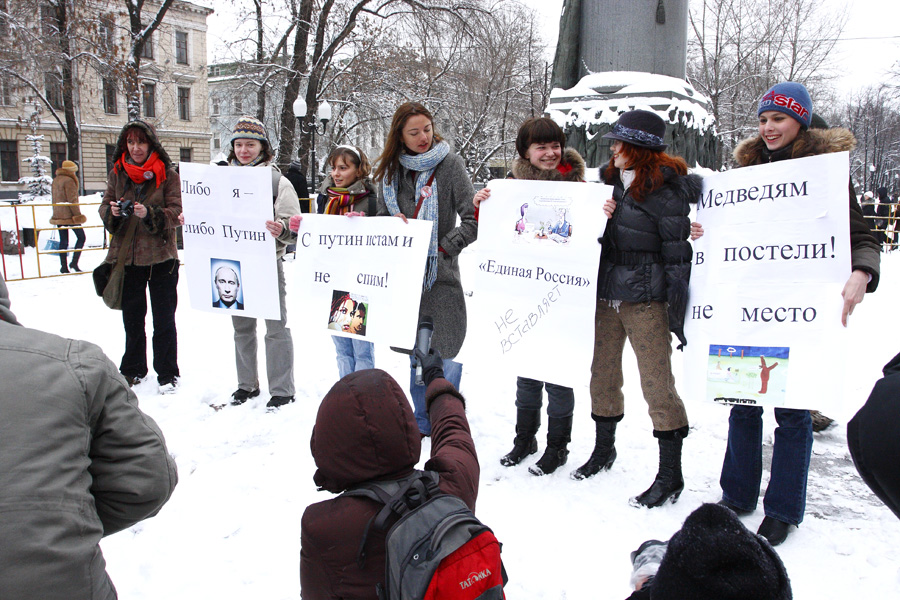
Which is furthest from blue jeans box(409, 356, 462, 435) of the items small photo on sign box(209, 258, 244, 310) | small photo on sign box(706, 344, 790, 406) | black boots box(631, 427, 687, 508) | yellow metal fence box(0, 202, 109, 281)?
yellow metal fence box(0, 202, 109, 281)

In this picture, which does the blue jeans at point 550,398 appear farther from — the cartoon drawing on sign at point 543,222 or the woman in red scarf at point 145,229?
the woman in red scarf at point 145,229

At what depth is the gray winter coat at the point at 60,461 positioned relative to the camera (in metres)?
1.27

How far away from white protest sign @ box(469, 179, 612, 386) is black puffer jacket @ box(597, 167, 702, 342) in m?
0.11

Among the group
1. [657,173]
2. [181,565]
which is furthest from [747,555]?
[181,565]

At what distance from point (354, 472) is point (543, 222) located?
230 centimetres

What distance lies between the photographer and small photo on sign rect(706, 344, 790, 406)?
2953mm

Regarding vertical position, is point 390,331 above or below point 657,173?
below

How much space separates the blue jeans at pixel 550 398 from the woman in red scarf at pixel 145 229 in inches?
119

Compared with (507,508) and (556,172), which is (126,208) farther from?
(507,508)

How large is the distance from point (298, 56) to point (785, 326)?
2310cm

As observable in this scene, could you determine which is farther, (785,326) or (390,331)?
(390,331)

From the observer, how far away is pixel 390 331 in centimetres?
402

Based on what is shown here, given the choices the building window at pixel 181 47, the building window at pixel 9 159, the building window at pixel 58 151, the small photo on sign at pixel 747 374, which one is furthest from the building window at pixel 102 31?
the building window at pixel 181 47

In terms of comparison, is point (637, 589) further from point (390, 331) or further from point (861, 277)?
point (390, 331)
